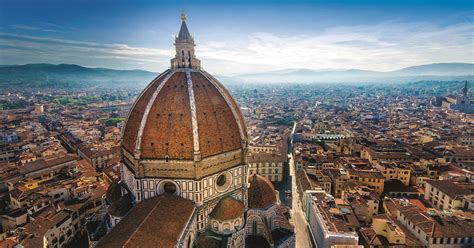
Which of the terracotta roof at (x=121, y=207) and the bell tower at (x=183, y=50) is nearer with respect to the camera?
the terracotta roof at (x=121, y=207)

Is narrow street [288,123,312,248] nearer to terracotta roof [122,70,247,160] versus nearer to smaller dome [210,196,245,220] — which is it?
smaller dome [210,196,245,220]

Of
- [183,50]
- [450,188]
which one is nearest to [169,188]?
[183,50]

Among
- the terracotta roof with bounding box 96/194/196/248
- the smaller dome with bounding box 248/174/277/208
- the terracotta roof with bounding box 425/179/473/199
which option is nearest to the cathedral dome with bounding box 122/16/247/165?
the terracotta roof with bounding box 96/194/196/248

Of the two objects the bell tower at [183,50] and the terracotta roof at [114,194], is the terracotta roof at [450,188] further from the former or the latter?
the terracotta roof at [114,194]

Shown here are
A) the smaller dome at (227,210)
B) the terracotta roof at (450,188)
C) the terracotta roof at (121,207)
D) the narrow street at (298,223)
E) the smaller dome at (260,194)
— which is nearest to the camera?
the smaller dome at (227,210)

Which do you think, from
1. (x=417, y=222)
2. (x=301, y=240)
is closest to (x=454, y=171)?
(x=417, y=222)

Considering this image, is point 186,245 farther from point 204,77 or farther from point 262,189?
point 204,77

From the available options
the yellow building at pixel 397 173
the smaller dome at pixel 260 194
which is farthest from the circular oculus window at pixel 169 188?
the yellow building at pixel 397 173

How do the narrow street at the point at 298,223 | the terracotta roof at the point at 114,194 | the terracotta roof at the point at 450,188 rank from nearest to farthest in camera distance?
the terracotta roof at the point at 114,194 → the narrow street at the point at 298,223 → the terracotta roof at the point at 450,188
